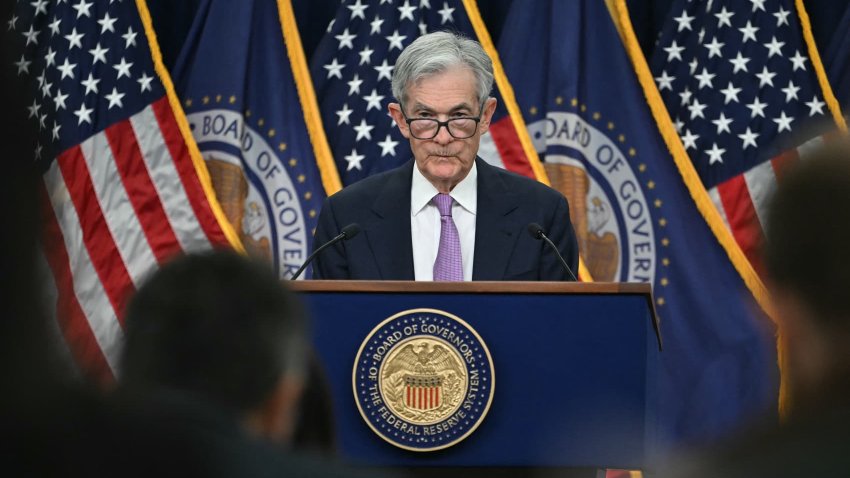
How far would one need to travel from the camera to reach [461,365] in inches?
116

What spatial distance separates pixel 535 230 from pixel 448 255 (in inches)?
12.3

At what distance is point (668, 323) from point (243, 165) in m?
2.18

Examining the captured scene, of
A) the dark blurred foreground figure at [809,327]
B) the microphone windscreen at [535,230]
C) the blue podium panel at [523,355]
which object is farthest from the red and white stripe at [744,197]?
the dark blurred foreground figure at [809,327]

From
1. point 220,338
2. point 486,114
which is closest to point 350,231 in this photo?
point 486,114

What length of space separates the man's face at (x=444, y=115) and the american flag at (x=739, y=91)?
280cm

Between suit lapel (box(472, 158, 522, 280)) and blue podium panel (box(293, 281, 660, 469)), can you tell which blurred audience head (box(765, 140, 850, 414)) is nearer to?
blue podium panel (box(293, 281, 660, 469))

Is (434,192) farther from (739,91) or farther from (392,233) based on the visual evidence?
(739,91)

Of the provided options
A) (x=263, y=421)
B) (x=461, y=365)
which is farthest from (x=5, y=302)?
(x=461, y=365)

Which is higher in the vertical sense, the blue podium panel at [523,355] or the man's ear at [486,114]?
the man's ear at [486,114]

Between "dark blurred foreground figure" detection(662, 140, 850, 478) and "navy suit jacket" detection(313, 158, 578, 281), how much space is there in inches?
99.7

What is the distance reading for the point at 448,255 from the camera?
367 cm

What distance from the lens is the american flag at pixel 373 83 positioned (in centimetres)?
657

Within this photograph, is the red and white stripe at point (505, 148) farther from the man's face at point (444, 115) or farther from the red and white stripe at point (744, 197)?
the man's face at point (444, 115)

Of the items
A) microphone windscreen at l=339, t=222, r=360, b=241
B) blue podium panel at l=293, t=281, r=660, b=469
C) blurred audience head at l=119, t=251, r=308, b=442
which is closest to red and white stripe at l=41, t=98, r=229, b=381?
microphone windscreen at l=339, t=222, r=360, b=241
